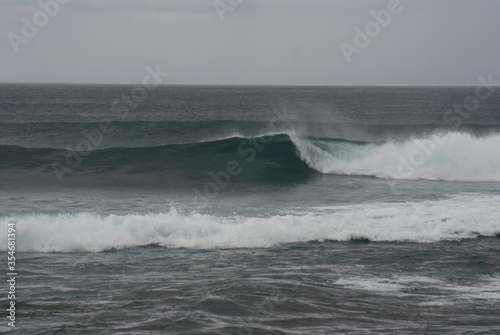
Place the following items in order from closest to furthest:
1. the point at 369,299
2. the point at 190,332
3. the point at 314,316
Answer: the point at 190,332 < the point at 314,316 < the point at 369,299

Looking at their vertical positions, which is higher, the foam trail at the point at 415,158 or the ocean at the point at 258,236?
the foam trail at the point at 415,158

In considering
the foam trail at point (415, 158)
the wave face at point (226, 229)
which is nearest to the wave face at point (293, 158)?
the foam trail at point (415, 158)

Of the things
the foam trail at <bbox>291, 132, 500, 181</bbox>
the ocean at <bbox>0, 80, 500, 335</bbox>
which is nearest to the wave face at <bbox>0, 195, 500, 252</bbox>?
the ocean at <bbox>0, 80, 500, 335</bbox>

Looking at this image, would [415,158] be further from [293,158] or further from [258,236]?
[258,236]

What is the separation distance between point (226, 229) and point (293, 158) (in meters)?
13.6

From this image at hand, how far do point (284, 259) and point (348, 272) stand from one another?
1.64 meters

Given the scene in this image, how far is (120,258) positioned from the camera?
1381cm

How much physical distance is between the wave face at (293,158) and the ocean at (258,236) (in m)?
0.08

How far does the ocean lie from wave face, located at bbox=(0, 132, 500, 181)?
0.27 ft

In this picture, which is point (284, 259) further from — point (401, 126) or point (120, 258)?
point (401, 126)

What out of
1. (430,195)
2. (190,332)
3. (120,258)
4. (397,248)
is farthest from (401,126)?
(190,332)

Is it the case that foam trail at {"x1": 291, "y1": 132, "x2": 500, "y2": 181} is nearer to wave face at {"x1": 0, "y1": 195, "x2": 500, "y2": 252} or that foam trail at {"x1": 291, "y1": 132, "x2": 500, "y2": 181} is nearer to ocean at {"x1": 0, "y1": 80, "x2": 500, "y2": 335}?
ocean at {"x1": 0, "y1": 80, "x2": 500, "y2": 335}

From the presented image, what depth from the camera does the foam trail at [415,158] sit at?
2638 centimetres

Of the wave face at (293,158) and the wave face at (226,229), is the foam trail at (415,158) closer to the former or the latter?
the wave face at (293,158)
